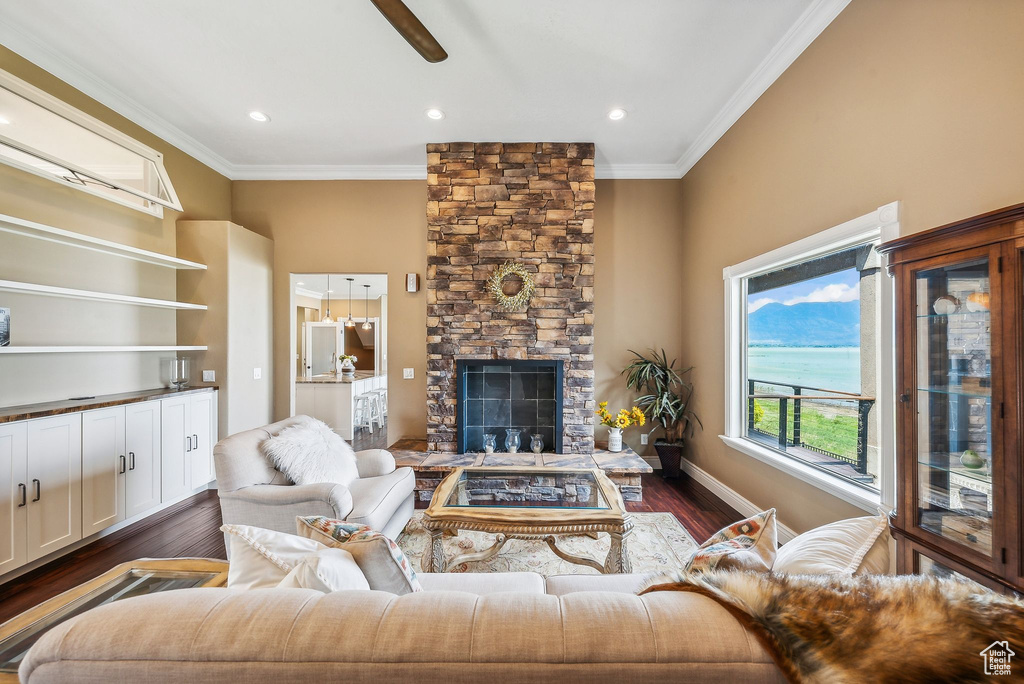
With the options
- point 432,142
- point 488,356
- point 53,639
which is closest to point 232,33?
point 432,142

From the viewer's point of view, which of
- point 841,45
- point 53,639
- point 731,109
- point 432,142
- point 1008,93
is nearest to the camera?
point 53,639

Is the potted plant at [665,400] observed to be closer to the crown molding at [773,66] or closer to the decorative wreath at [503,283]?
the decorative wreath at [503,283]

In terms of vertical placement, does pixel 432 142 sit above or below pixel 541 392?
above

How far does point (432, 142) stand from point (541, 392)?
2591 millimetres

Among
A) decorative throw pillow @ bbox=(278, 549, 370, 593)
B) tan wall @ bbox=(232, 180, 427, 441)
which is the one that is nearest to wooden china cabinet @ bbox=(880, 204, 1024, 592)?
decorative throw pillow @ bbox=(278, 549, 370, 593)

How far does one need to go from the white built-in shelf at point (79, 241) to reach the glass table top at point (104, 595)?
88.5 inches

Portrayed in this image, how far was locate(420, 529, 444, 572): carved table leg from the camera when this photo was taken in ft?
6.85

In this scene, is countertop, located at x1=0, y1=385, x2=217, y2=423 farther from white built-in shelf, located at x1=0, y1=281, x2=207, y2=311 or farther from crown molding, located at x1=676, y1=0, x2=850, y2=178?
crown molding, located at x1=676, y1=0, x2=850, y2=178

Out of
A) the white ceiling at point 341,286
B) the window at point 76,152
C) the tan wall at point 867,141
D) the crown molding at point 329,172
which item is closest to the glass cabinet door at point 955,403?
the tan wall at point 867,141

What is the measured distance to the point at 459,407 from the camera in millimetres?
3922

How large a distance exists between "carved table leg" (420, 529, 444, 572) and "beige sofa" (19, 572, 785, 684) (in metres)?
1.48

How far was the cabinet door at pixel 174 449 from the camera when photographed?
3.12m

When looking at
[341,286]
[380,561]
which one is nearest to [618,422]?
[380,561]

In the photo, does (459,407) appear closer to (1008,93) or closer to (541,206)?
(541,206)
